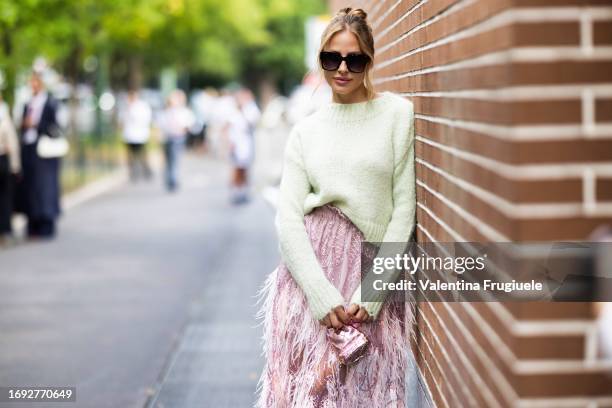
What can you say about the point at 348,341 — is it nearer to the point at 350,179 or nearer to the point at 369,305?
the point at 369,305

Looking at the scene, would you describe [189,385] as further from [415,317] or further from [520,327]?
[520,327]

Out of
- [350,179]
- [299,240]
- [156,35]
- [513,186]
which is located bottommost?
[299,240]

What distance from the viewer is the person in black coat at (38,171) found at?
A: 47.2 feet

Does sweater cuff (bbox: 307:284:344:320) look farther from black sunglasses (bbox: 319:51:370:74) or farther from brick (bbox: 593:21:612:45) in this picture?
brick (bbox: 593:21:612:45)

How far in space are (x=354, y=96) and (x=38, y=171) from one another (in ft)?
36.6

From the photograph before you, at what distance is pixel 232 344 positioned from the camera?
7.91 m

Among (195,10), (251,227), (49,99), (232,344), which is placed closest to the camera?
(232,344)

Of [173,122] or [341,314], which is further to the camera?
[173,122]

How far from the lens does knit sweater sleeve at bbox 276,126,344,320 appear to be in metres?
3.91

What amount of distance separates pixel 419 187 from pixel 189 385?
281cm

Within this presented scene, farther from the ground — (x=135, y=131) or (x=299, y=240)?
(x=299, y=240)

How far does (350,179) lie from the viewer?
3.99 m

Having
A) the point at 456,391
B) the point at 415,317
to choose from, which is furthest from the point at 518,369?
the point at 415,317

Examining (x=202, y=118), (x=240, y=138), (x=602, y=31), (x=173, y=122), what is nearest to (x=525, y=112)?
(x=602, y=31)
